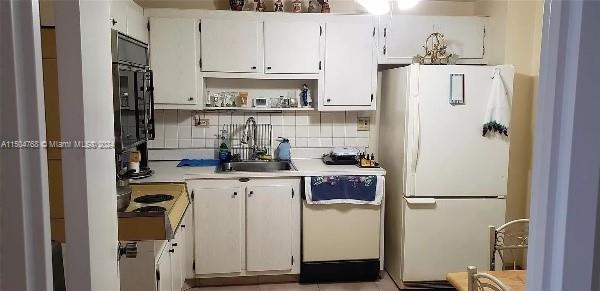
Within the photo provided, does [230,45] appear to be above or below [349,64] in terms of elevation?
above

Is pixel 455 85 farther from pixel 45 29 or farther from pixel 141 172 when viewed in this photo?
pixel 45 29

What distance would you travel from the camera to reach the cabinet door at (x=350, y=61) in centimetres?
341

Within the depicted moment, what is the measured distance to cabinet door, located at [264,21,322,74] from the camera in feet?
11.0

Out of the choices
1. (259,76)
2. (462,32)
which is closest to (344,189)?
(259,76)

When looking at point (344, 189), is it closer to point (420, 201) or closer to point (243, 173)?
point (420, 201)

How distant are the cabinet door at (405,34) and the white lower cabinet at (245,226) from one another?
51.3 inches

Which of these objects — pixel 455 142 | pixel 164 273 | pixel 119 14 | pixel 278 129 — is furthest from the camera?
pixel 278 129

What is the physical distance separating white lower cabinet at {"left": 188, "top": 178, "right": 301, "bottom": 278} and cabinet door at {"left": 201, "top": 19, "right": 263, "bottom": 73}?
0.88 metres

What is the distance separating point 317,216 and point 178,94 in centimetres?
139

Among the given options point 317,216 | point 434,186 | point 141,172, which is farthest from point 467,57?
point 141,172

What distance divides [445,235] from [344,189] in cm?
80

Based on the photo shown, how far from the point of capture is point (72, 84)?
71cm

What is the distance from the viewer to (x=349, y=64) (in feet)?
11.3

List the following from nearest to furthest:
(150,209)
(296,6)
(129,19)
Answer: (150,209), (129,19), (296,6)
